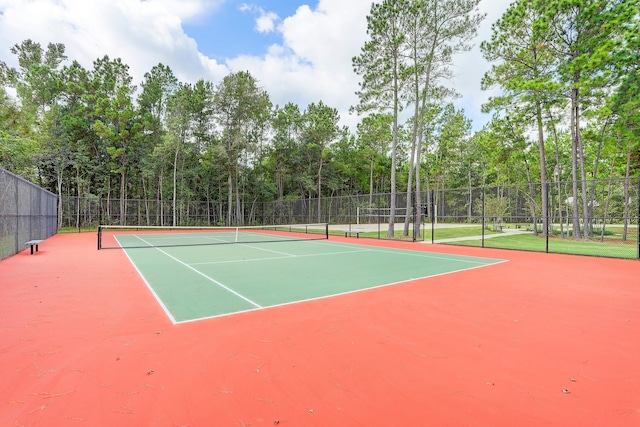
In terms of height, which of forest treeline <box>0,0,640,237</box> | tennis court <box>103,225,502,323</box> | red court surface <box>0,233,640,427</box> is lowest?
tennis court <box>103,225,502,323</box>

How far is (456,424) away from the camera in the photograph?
201 cm

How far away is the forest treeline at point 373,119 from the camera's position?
15.4 metres

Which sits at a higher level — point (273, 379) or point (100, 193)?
point (100, 193)

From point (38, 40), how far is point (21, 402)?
4128 centimetres

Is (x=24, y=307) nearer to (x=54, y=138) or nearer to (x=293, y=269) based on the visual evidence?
(x=293, y=269)

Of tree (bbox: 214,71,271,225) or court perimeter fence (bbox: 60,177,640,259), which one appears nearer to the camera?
court perimeter fence (bbox: 60,177,640,259)

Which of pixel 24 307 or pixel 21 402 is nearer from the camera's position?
pixel 21 402

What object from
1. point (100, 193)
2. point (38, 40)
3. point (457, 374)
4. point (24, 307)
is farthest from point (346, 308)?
point (38, 40)

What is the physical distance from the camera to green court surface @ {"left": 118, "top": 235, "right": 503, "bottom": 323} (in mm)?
4887

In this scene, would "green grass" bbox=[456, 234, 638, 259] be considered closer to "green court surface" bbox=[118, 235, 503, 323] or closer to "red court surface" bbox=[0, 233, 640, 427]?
"green court surface" bbox=[118, 235, 503, 323]

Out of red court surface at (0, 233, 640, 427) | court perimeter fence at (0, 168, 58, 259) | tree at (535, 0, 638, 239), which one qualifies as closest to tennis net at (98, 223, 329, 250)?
court perimeter fence at (0, 168, 58, 259)

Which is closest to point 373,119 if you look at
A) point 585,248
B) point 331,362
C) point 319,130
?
point 585,248

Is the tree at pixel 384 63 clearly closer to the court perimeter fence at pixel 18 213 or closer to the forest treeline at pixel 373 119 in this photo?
the forest treeline at pixel 373 119

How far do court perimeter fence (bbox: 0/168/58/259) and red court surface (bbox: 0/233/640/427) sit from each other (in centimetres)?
537
